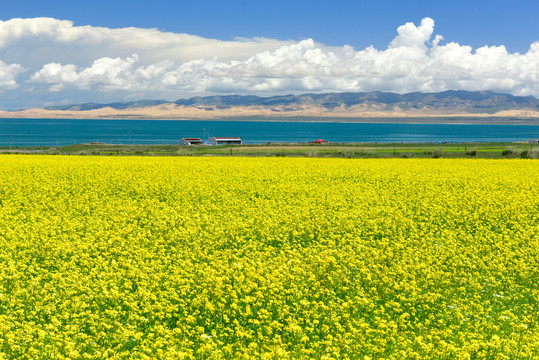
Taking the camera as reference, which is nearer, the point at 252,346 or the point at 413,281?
the point at 252,346

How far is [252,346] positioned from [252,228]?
944 cm

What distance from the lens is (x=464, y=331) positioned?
34.0 ft

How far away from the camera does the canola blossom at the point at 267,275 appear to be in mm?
A: 9406

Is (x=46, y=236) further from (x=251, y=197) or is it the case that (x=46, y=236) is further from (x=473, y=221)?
(x=473, y=221)

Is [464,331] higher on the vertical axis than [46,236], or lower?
lower

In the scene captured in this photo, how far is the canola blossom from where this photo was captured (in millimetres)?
9406

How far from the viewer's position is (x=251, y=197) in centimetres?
2538

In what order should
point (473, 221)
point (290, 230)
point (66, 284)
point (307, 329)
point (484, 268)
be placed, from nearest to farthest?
point (307, 329) → point (66, 284) → point (484, 268) → point (290, 230) → point (473, 221)

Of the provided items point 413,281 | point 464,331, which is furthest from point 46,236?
point 464,331

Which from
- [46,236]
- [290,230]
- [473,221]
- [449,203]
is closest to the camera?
[46,236]

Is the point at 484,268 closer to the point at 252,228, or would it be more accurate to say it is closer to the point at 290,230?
the point at 290,230

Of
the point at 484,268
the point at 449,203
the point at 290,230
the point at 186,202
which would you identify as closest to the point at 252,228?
the point at 290,230

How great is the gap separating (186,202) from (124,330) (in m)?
14.8

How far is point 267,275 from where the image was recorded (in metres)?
12.5
